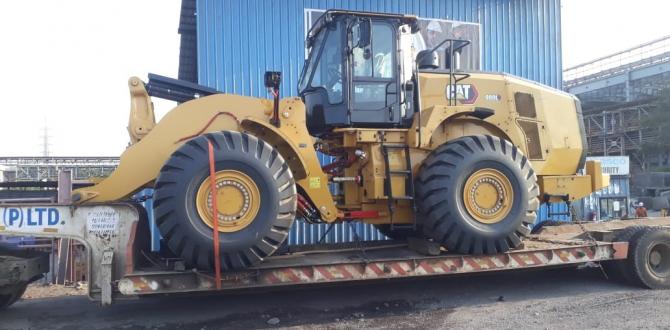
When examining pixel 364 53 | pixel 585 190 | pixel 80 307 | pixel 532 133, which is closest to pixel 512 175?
pixel 532 133

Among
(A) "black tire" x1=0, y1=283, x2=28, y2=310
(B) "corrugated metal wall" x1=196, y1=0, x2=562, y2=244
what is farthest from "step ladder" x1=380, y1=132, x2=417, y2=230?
(A) "black tire" x1=0, y1=283, x2=28, y2=310

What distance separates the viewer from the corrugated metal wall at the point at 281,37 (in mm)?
11641

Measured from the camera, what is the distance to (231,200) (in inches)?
231

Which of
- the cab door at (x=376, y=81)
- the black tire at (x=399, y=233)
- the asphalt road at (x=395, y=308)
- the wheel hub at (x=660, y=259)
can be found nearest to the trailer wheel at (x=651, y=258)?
the wheel hub at (x=660, y=259)

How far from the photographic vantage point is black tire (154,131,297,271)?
18.4 ft

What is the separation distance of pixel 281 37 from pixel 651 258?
824 cm

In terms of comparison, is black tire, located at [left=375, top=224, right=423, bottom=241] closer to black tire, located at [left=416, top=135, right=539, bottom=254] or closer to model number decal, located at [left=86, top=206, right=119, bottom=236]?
black tire, located at [left=416, top=135, right=539, bottom=254]

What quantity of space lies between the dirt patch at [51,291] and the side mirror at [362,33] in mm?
5623

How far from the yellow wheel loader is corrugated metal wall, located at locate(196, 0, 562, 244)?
4.46 m

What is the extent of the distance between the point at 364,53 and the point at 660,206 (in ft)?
69.2

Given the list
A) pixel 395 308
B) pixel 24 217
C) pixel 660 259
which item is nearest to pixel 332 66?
pixel 395 308

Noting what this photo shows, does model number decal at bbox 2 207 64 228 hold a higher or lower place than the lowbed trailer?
higher

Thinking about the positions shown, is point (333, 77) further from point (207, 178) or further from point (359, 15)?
point (207, 178)

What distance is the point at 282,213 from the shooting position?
19.7 ft
